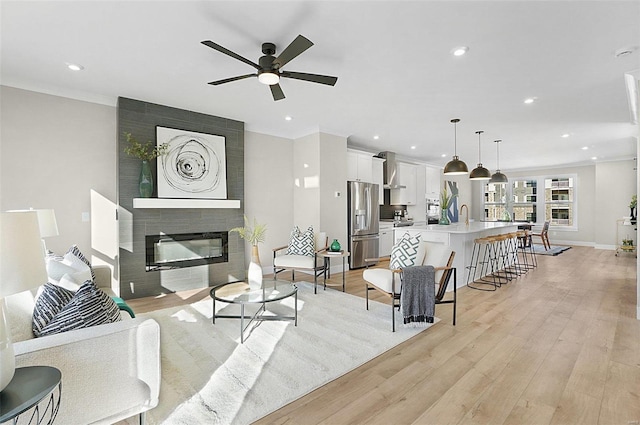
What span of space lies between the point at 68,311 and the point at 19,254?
23.7 inches

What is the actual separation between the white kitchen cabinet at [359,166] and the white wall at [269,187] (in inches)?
50.6

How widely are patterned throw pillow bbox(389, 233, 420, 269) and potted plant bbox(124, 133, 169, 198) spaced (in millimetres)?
3403

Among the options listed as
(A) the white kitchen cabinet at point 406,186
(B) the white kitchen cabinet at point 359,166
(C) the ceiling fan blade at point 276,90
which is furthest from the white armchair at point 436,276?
(A) the white kitchen cabinet at point 406,186

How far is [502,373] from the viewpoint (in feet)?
7.53

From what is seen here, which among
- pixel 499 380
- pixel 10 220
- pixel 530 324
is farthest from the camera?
pixel 530 324

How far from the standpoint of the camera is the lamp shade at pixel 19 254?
3.67 ft

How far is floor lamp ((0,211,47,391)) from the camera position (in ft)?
3.66

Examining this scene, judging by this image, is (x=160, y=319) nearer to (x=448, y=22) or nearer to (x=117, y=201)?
(x=117, y=201)

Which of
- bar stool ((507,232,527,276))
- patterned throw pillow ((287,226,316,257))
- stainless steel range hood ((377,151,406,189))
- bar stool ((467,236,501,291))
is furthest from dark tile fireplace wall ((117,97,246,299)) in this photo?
bar stool ((507,232,527,276))

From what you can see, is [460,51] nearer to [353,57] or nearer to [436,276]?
[353,57]

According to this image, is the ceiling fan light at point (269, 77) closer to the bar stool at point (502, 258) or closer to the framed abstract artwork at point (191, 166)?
the framed abstract artwork at point (191, 166)

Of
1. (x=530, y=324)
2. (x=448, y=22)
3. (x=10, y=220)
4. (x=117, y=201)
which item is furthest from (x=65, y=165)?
(x=530, y=324)

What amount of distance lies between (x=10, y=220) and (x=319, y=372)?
2024 millimetres

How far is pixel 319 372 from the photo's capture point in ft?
7.52
